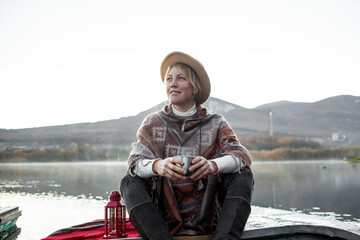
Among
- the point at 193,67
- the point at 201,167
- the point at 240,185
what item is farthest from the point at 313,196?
the point at 201,167

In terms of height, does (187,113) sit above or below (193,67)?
below

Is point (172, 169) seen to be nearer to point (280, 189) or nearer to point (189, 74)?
point (189, 74)

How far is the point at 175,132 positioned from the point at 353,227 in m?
1.31

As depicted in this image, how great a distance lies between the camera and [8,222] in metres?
5.20

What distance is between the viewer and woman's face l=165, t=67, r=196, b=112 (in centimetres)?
259

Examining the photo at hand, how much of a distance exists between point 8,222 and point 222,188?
4.18m

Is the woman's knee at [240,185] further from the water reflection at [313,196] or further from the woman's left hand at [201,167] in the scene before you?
the water reflection at [313,196]

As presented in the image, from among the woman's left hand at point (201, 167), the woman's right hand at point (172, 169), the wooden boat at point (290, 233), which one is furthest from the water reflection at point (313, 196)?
the woman's right hand at point (172, 169)

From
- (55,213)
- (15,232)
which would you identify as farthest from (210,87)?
(55,213)

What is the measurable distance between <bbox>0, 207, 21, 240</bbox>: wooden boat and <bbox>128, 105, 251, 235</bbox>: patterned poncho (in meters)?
3.51

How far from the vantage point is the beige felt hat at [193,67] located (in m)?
2.63

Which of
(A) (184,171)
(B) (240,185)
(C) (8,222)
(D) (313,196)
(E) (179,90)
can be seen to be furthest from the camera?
(D) (313,196)

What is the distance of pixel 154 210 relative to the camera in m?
2.09

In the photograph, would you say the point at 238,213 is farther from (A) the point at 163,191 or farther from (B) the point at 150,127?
(B) the point at 150,127
